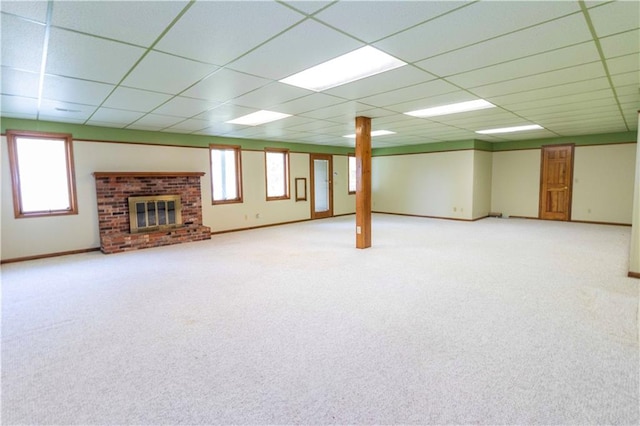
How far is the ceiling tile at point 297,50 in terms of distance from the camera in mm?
2346

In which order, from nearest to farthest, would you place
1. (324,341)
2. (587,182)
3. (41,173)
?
Answer: (324,341)
(41,173)
(587,182)

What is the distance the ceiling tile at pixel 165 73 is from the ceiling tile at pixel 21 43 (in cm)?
68

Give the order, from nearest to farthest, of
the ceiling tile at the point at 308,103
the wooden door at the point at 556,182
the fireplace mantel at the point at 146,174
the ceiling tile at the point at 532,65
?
1. the ceiling tile at the point at 532,65
2. the ceiling tile at the point at 308,103
3. the fireplace mantel at the point at 146,174
4. the wooden door at the point at 556,182

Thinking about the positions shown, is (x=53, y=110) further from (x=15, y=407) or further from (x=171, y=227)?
(x=15, y=407)

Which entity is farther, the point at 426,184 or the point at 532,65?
the point at 426,184

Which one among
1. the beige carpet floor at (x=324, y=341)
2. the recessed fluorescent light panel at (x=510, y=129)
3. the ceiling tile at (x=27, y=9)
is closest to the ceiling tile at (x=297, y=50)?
the ceiling tile at (x=27, y=9)

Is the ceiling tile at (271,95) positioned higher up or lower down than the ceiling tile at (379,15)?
higher up

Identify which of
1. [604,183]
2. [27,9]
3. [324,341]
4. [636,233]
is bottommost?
[324,341]

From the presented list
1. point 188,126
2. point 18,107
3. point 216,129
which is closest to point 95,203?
point 18,107

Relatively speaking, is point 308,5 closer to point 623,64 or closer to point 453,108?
point 623,64

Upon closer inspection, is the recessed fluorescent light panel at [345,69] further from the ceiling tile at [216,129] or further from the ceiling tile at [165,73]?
the ceiling tile at [216,129]

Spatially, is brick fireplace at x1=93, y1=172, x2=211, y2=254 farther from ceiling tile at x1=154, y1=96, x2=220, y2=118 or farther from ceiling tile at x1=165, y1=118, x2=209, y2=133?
ceiling tile at x1=154, y1=96, x2=220, y2=118

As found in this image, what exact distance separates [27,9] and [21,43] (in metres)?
0.64

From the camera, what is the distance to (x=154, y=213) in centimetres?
638
